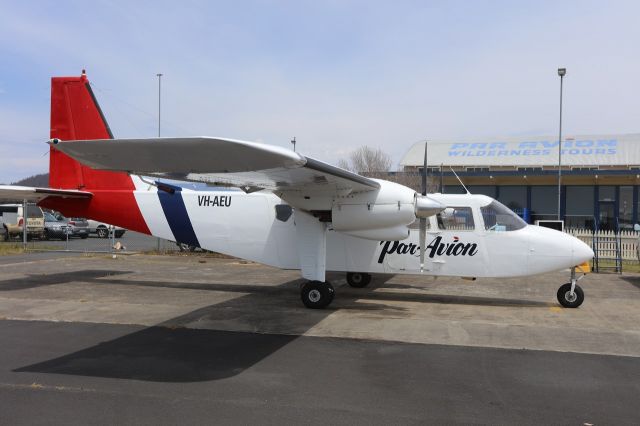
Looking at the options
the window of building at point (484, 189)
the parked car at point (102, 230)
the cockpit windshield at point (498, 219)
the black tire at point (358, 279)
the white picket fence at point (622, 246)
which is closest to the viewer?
the cockpit windshield at point (498, 219)

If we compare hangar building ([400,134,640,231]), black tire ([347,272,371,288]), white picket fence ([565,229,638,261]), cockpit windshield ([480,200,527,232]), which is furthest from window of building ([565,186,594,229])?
cockpit windshield ([480,200,527,232])

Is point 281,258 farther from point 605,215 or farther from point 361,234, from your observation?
point 605,215

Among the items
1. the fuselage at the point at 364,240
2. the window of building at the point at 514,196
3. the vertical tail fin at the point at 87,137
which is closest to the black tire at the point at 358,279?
the fuselage at the point at 364,240

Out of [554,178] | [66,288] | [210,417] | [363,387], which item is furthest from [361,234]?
[554,178]

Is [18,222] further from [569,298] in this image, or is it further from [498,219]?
[569,298]

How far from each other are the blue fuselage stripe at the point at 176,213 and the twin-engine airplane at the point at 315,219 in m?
0.02

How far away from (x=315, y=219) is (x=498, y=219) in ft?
12.4

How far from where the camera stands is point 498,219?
1034 cm

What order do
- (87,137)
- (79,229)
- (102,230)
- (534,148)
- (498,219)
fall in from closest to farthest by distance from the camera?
(498,219) < (87,137) < (534,148) < (79,229) < (102,230)

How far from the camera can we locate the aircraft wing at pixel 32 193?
36.9ft

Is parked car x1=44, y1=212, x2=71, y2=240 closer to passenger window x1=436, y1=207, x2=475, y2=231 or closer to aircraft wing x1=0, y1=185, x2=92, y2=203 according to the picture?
aircraft wing x1=0, y1=185, x2=92, y2=203

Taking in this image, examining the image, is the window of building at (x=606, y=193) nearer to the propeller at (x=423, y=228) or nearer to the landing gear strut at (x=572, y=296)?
the landing gear strut at (x=572, y=296)

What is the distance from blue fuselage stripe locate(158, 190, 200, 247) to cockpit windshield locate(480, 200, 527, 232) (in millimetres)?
6610

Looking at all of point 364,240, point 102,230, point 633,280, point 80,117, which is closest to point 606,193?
point 633,280
